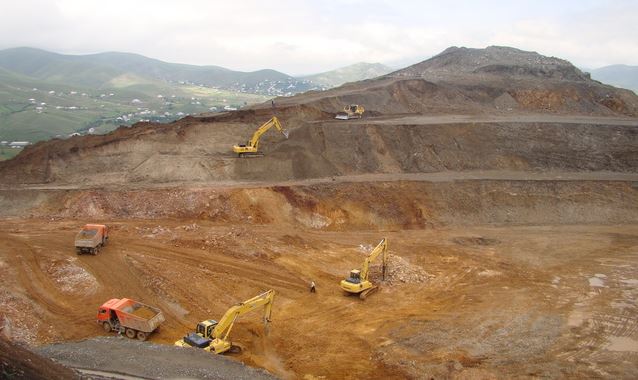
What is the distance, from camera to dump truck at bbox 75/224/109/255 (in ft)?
75.8

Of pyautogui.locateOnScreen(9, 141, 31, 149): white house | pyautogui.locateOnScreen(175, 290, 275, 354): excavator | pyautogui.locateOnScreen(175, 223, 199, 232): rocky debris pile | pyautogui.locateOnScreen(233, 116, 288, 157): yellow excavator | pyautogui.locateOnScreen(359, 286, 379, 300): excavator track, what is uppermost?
pyautogui.locateOnScreen(233, 116, 288, 157): yellow excavator

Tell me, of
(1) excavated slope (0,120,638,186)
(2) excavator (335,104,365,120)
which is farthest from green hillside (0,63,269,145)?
(2) excavator (335,104,365,120)

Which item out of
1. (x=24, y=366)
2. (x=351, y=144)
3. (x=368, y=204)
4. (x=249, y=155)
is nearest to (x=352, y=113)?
(x=351, y=144)

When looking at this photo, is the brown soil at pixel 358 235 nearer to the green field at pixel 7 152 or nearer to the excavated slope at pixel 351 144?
the excavated slope at pixel 351 144

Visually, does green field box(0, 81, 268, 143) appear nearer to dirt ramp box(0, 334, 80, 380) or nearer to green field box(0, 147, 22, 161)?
green field box(0, 147, 22, 161)

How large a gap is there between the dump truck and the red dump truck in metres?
5.30

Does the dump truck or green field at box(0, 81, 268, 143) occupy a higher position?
green field at box(0, 81, 268, 143)

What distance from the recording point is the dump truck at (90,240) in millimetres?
23109

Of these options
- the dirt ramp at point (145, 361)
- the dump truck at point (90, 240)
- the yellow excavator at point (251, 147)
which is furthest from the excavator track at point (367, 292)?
the yellow excavator at point (251, 147)

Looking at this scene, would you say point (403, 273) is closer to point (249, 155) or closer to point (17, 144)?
point (249, 155)

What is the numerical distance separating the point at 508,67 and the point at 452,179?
115 ft

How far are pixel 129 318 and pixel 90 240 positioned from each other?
6.80 meters

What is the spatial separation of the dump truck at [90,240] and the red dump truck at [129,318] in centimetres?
530

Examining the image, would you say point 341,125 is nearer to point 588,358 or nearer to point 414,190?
point 414,190
